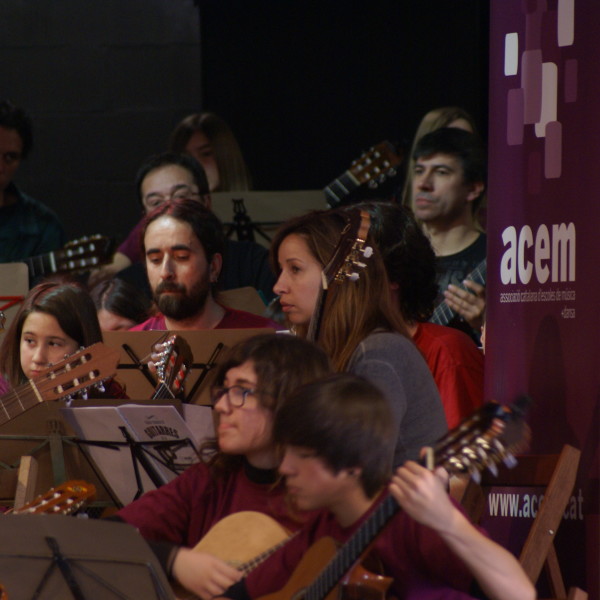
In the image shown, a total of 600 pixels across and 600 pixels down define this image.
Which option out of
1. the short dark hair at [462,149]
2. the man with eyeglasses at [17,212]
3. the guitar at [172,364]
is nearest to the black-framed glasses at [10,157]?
the man with eyeglasses at [17,212]

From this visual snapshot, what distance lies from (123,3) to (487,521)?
458 cm

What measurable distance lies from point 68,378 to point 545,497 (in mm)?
1742

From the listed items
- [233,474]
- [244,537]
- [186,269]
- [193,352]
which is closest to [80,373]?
[193,352]

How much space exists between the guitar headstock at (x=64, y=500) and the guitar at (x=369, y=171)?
2706mm

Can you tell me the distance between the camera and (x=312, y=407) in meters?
2.69

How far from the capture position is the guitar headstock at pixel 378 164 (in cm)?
586

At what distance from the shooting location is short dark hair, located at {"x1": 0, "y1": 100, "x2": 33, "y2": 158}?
6538mm

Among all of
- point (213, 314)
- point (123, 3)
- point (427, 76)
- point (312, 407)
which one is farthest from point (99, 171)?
point (312, 407)

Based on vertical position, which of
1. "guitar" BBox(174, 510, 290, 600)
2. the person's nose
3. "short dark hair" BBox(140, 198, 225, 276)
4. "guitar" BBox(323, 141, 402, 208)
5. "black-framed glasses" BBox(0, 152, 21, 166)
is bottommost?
"guitar" BBox(174, 510, 290, 600)

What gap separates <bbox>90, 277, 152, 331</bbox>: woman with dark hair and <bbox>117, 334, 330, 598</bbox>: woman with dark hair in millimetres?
2381

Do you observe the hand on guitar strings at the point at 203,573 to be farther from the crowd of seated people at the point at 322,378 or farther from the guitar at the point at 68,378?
the guitar at the point at 68,378

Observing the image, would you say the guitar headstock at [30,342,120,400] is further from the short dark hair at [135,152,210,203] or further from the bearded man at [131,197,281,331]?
the short dark hair at [135,152,210,203]

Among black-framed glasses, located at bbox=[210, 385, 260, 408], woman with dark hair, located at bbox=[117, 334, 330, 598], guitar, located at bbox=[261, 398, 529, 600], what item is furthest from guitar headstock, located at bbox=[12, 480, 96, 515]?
guitar, located at bbox=[261, 398, 529, 600]

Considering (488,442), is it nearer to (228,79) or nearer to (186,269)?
(186,269)
